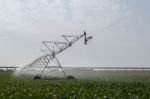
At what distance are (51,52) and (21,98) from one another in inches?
1984

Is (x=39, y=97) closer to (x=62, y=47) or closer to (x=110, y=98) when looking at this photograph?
(x=110, y=98)

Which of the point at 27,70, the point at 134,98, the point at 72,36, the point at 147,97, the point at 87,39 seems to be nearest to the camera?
the point at 134,98

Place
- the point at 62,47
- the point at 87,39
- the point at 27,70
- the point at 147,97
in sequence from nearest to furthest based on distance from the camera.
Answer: the point at 147,97, the point at 87,39, the point at 62,47, the point at 27,70

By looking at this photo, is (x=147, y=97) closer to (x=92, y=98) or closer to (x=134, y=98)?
(x=134, y=98)

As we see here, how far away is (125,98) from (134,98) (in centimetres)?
55

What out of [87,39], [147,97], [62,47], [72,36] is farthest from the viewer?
[62,47]

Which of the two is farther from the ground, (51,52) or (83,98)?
(51,52)

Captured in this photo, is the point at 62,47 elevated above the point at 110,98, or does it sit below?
above

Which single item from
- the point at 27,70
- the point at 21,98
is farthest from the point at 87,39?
the point at 27,70

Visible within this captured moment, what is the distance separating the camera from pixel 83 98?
18.0 m

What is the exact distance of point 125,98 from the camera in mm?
18281

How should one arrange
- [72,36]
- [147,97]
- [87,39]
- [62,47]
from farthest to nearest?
1. [62,47]
2. [72,36]
3. [87,39]
4. [147,97]

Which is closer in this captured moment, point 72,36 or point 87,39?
point 87,39

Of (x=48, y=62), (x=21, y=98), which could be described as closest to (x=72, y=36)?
(x=48, y=62)
